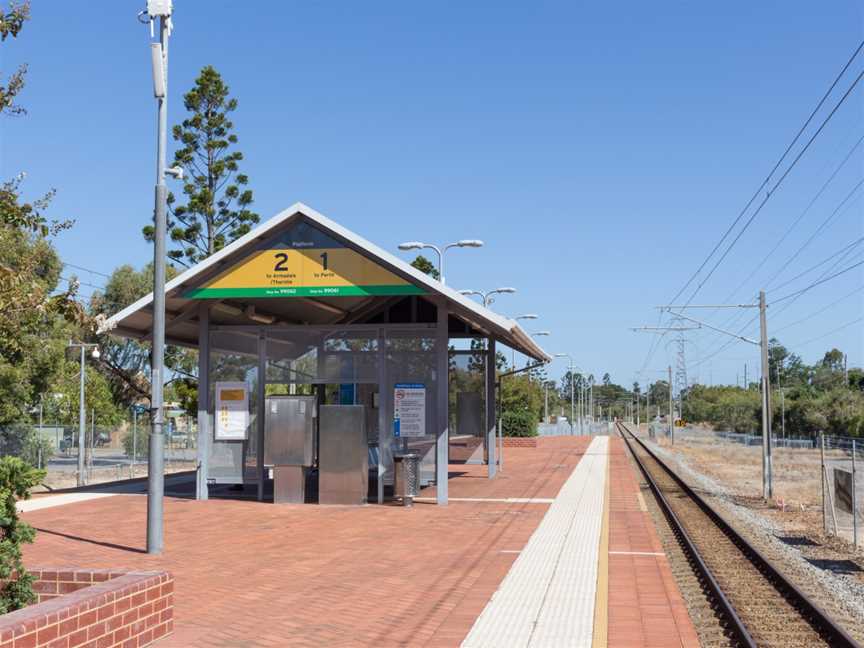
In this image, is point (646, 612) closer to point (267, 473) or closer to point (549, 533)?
point (549, 533)

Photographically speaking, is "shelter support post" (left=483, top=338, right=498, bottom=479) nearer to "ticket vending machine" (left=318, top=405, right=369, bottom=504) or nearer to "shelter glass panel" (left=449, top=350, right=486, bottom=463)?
"shelter glass panel" (left=449, top=350, right=486, bottom=463)

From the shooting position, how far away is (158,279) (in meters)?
12.6

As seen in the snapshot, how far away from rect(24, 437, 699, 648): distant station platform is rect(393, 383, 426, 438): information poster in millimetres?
1549

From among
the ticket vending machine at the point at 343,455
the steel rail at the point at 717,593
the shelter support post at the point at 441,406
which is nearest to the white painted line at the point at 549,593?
the steel rail at the point at 717,593

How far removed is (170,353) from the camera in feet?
158

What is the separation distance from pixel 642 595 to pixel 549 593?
987mm

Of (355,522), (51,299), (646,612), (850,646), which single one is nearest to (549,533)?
(355,522)

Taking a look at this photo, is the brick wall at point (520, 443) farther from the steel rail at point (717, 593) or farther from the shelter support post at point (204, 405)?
the shelter support post at point (204, 405)

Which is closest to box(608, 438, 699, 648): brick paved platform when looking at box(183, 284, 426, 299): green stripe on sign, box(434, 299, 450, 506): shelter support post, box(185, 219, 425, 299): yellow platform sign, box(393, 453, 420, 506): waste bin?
box(434, 299, 450, 506): shelter support post

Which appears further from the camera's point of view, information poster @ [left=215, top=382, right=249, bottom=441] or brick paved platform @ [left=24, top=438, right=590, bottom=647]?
information poster @ [left=215, top=382, right=249, bottom=441]

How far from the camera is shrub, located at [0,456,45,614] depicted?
666 centimetres

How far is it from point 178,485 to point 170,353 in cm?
2543

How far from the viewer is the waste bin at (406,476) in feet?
60.6

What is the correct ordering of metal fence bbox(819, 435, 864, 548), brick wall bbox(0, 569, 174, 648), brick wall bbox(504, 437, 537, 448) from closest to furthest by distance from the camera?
brick wall bbox(0, 569, 174, 648), metal fence bbox(819, 435, 864, 548), brick wall bbox(504, 437, 537, 448)
